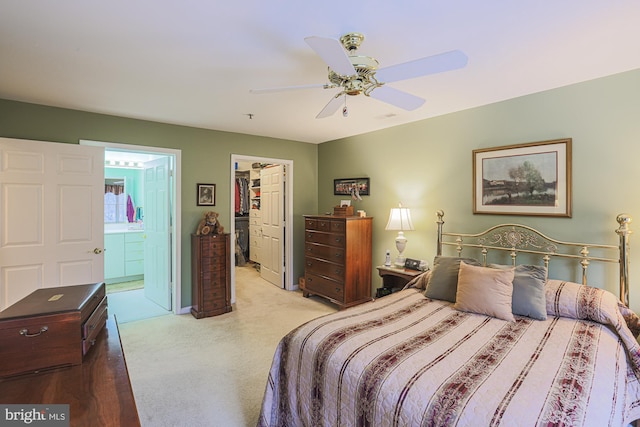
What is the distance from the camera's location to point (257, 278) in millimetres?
5934

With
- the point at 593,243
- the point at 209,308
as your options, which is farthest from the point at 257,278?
the point at 593,243

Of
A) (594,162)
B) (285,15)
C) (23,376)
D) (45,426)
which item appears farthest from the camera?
(594,162)

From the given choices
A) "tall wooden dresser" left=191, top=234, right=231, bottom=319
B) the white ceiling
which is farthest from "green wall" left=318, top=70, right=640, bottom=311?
"tall wooden dresser" left=191, top=234, right=231, bottom=319

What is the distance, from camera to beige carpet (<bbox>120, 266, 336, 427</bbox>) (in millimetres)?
2199

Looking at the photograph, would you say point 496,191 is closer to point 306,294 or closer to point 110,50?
point 306,294

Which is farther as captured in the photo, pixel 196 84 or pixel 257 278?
pixel 257 278

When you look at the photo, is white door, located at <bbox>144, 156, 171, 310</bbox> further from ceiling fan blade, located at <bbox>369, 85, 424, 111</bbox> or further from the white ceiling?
ceiling fan blade, located at <bbox>369, 85, 424, 111</bbox>

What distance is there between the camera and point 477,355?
1695mm

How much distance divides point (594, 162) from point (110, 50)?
12.1 ft

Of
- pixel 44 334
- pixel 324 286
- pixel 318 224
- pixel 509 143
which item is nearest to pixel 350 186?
pixel 318 224

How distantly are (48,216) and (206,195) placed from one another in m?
1.64

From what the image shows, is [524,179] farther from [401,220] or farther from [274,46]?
[274,46]

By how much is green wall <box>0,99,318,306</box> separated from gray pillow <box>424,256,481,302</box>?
9.21ft

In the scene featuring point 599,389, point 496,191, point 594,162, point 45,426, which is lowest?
point 599,389
